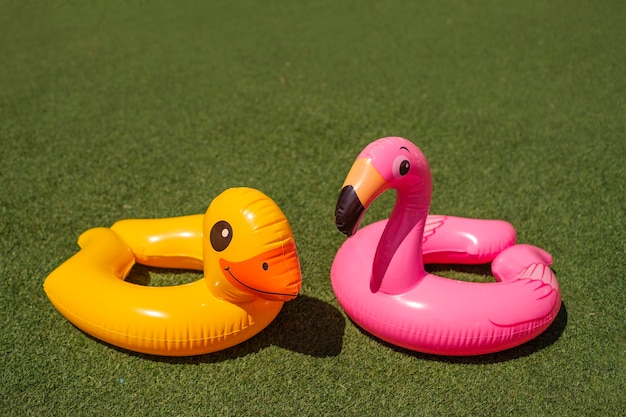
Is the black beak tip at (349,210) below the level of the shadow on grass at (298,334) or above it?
above

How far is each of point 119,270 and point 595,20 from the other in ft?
16.1

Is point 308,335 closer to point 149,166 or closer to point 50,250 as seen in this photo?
point 50,250

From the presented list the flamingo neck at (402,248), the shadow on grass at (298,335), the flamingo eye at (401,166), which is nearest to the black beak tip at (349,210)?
the flamingo eye at (401,166)

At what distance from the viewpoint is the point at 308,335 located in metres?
2.93

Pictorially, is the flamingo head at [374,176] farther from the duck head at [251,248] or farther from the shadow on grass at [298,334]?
the shadow on grass at [298,334]

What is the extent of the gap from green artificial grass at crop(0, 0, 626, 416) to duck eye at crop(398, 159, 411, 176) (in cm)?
81

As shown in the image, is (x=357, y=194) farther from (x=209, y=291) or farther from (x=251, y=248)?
(x=209, y=291)

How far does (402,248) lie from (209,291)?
850 mm

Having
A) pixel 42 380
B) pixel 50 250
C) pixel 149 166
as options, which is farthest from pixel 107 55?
pixel 42 380

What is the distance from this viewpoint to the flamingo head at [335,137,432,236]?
248cm

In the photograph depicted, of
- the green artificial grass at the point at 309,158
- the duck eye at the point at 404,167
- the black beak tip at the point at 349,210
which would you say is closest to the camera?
the black beak tip at the point at 349,210

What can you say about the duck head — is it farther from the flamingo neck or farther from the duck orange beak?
the flamingo neck

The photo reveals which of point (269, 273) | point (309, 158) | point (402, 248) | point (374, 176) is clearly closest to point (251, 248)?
point (269, 273)

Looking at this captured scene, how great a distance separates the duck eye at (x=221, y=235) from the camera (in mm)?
2584
